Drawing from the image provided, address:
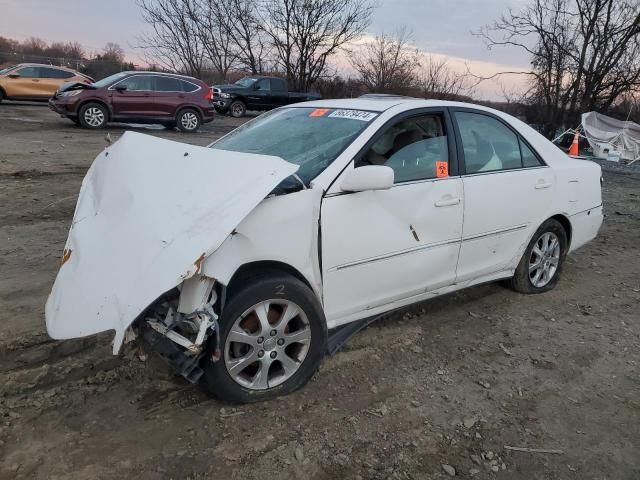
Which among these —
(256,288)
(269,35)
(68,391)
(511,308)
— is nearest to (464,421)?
(256,288)

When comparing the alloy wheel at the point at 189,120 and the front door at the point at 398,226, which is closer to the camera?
the front door at the point at 398,226

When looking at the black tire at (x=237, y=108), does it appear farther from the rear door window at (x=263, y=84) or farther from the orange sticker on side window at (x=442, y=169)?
the orange sticker on side window at (x=442, y=169)

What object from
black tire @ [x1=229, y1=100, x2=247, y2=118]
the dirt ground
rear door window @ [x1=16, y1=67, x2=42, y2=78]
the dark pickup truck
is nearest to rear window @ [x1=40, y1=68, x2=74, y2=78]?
rear door window @ [x1=16, y1=67, x2=42, y2=78]

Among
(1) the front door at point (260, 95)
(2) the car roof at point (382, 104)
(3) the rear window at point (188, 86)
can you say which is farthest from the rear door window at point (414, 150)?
(1) the front door at point (260, 95)

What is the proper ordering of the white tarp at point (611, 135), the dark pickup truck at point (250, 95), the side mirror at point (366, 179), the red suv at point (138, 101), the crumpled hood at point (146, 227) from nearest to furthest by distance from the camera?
A: the crumpled hood at point (146, 227), the side mirror at point (366, 179), the red suv at point (138, 101), the white tarp at point (611, 135), the dark pickup truck at point (250, 95)

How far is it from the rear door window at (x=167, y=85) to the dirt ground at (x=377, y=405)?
11.8 metres

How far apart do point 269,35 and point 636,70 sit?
1885 centimetres

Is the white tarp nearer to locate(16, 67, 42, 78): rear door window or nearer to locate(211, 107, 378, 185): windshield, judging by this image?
locate(211, 107, 378, 185): windshield

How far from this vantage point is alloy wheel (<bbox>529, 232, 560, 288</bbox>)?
448 cm

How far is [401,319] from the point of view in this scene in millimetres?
3979

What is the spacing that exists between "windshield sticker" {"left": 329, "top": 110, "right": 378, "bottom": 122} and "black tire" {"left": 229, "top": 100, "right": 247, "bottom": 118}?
768 inches

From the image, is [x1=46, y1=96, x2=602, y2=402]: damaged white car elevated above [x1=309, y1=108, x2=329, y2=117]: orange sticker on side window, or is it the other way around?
[x1=309, y1=108, x2=329, y2=117]: orange sticker on side window

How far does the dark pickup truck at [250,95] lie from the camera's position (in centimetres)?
2188

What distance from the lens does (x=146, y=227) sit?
8.23 feet
